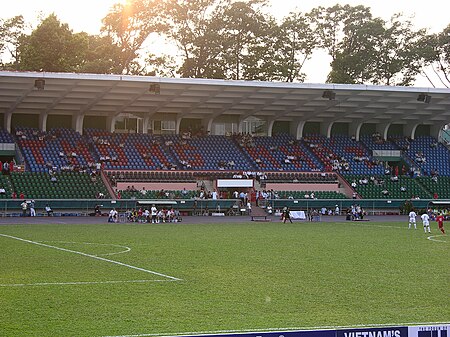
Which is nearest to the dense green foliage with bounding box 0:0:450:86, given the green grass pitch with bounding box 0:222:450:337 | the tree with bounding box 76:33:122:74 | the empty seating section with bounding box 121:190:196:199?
the tree with bounding box 76:33:122:74

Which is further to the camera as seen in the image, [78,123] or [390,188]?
[390,188]

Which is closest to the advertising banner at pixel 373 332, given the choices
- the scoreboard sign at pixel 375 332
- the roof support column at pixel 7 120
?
the scoreboard sign at pixel 375 332

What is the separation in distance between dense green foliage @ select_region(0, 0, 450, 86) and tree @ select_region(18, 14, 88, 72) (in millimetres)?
156

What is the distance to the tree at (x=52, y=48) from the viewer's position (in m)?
83.7

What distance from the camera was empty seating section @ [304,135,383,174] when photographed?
249 ft

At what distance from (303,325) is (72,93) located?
174ft

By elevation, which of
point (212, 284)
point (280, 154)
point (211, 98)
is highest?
point (211, 98)

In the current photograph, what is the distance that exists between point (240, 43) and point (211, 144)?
21.4 metres

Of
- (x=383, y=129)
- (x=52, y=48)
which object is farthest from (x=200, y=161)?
(x=52, y=48)

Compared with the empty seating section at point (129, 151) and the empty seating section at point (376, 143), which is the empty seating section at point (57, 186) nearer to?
the empty seating section at point (129, 151)

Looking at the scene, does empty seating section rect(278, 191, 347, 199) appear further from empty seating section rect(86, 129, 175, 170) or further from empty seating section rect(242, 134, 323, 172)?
empty seating section rect(86, 129, 175, 170)

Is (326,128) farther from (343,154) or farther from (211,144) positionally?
(211,144)

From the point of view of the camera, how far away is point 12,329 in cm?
1447

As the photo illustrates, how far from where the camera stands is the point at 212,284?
2083 centimetres
